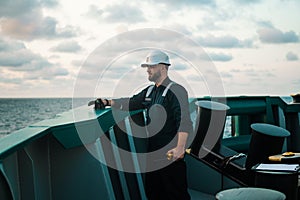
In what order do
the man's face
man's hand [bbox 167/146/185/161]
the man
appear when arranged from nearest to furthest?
man's hand [bbox 167/146/185/161]
the man
the man's face

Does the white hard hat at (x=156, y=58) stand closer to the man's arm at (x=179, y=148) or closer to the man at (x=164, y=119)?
the man at (x=164, y=119)

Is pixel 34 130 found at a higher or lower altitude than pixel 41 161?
higher

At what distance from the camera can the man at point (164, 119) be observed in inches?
189

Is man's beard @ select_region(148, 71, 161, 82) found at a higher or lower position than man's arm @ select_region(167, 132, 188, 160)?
higher

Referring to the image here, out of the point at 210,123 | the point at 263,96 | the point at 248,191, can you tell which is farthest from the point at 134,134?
the point at 263,96

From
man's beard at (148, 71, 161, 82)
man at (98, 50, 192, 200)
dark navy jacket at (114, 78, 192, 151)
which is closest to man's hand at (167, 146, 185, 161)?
man at (98, 50, 192, 200)

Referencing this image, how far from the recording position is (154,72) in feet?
16.2

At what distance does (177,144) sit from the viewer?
15.8 ft

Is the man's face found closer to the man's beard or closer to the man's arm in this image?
the man's beard

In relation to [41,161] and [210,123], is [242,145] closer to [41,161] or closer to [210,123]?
[210,123]

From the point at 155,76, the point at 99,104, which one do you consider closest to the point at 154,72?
the point at 155,76

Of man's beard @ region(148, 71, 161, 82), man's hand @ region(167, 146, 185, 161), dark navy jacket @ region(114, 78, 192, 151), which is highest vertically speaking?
man's beard @ region(148, 71, 161, 82)

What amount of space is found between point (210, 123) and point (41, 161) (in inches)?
138

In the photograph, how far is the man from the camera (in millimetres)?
4801
